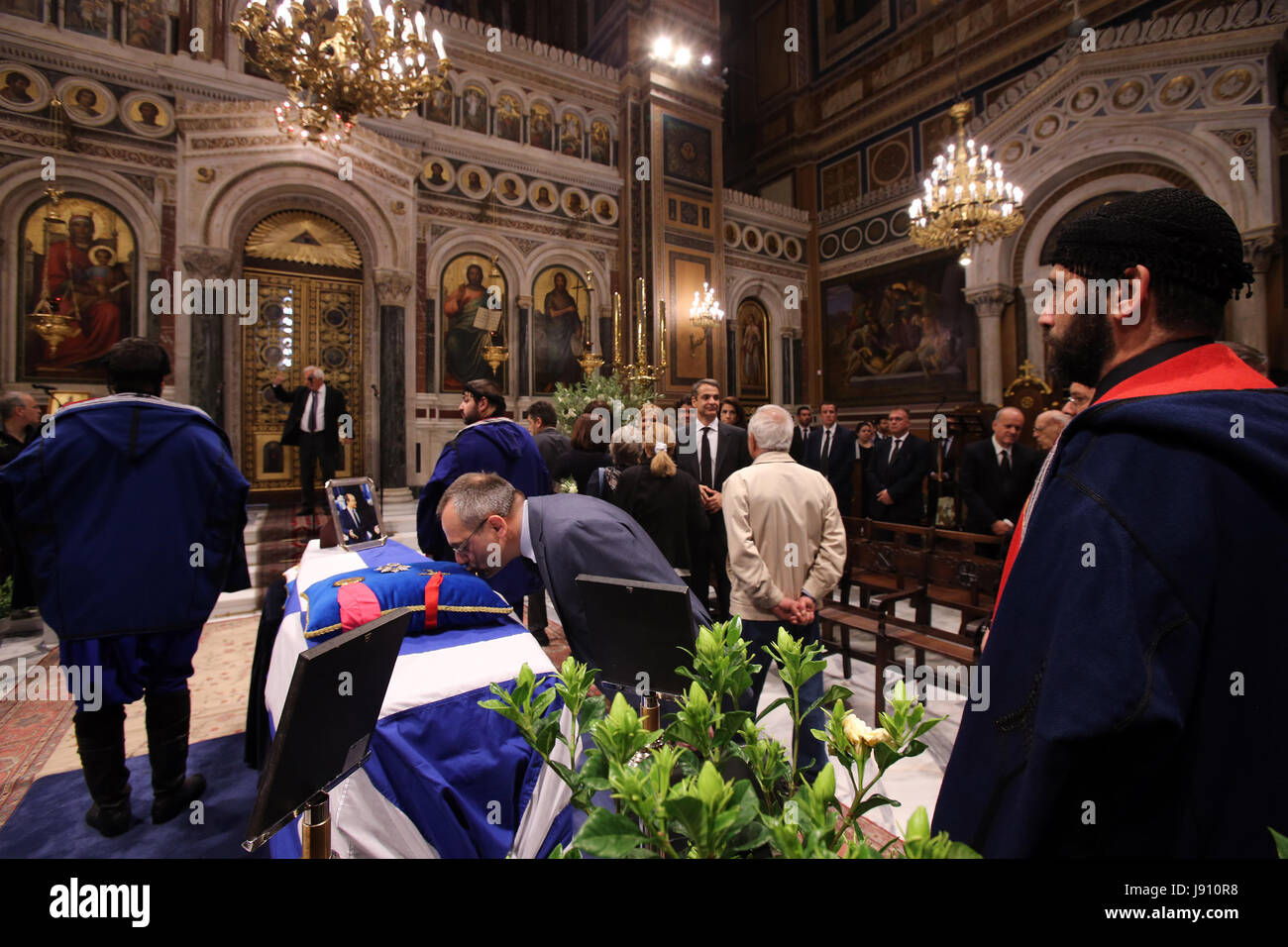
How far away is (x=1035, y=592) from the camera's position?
863mm

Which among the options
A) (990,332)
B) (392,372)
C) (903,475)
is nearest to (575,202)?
(392,372)

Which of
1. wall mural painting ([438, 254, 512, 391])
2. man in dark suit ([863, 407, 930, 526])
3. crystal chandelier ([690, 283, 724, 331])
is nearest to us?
man in dark suit ([863, 407, 930, 526])

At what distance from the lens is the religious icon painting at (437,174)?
963 cm

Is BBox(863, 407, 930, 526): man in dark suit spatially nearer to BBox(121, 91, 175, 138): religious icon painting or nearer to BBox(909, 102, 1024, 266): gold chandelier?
BBox(909, 102, 1024, 266): gold chandelier

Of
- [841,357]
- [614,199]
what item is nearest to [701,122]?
[614,199]

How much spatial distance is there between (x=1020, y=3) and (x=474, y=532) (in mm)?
14565

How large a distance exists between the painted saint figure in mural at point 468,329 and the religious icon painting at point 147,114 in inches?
157

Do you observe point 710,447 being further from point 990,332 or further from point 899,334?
point 899,334

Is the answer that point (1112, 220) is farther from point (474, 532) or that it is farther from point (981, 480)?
point (981, 480)

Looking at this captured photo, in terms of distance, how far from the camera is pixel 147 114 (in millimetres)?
7648

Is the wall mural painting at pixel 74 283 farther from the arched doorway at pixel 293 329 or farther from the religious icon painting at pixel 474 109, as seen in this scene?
the religious icon painting at pixel 474 109

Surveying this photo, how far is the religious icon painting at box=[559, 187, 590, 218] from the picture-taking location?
11.0 meters

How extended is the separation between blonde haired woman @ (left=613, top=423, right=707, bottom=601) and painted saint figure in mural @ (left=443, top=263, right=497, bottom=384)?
729 centimetres

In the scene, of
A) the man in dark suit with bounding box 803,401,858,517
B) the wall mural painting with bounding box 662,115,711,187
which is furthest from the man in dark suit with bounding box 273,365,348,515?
the wall mural painting with bounding box 662,115,711,187
